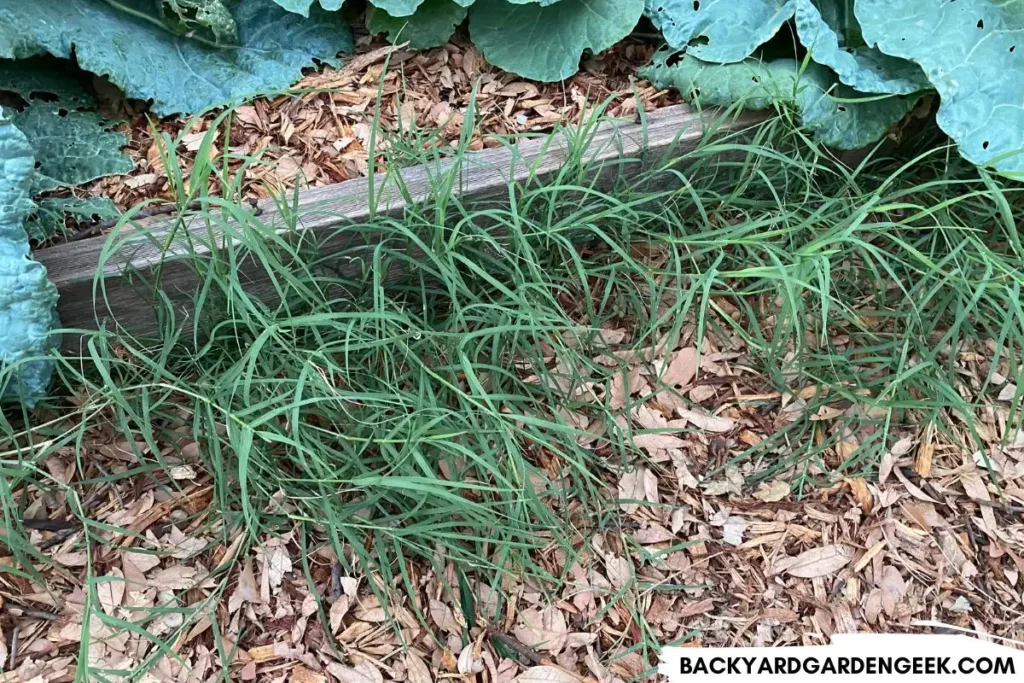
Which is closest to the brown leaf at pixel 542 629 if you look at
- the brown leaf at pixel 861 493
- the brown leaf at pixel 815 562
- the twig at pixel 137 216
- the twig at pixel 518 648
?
the twig at pixel 518 648

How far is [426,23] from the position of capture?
4.71 feet

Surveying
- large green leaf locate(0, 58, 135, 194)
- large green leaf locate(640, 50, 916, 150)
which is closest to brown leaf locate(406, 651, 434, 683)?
large green leaf locate(0, 58, 135, 194)

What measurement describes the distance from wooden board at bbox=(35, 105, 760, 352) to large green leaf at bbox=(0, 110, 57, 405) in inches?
3.0

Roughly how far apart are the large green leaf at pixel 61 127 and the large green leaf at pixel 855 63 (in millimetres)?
1241

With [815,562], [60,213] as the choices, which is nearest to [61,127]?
[60,213]

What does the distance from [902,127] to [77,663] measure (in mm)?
1723

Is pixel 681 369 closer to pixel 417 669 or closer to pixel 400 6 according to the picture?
pixel 417 669

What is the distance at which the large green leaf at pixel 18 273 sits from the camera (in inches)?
40.8

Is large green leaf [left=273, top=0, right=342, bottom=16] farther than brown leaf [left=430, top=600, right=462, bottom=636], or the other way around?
large green leaf [left=273, top=0, right=342, bottom=16]

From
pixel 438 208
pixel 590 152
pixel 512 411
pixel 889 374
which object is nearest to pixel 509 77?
pixel 590 152

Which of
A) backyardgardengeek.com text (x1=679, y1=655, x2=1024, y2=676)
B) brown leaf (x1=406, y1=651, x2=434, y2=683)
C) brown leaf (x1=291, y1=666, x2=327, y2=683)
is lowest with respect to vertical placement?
backyardgardengeek.com text (x1=679, y1=655, x2=1024, y2=676)

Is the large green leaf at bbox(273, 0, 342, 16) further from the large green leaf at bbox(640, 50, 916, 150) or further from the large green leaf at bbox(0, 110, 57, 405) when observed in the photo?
the large green leaf at bbox(640, 50, 916, 150)

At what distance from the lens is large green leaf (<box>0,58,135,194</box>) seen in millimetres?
1272

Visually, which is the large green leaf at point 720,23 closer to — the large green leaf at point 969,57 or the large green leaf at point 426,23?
the large green leaf at point 969,57
